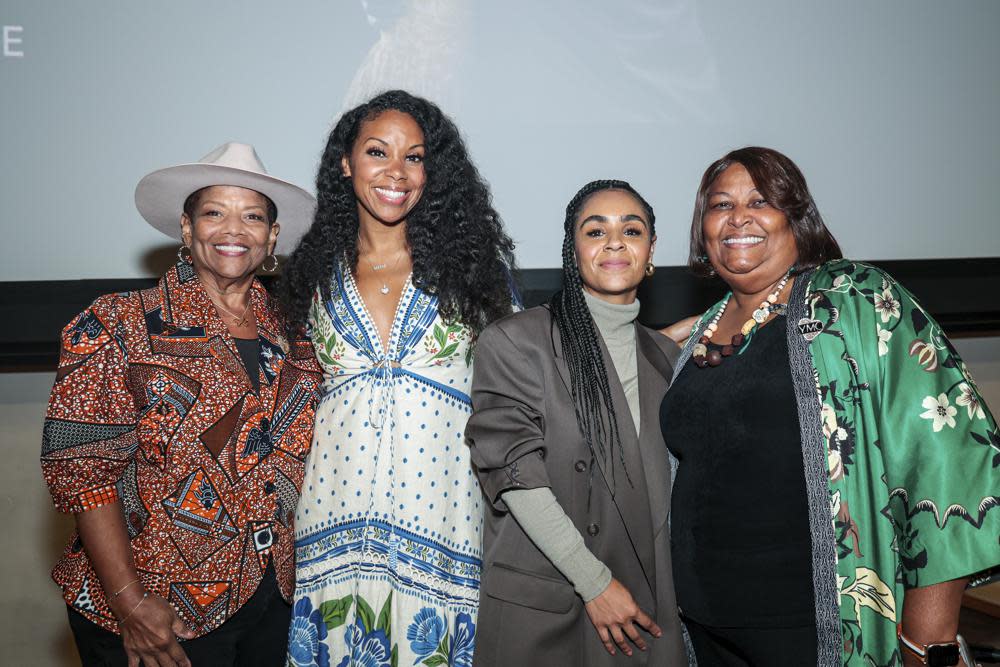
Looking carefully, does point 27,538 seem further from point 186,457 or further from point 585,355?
point 585,355

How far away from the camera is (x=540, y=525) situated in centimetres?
158

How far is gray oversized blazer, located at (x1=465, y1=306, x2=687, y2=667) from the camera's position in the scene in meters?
1.60

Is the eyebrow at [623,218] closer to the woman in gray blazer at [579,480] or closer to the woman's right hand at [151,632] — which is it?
the woman in gray blazer at [579,480]

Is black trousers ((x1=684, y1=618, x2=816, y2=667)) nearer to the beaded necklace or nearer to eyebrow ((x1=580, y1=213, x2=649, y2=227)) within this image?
the beaded necklace

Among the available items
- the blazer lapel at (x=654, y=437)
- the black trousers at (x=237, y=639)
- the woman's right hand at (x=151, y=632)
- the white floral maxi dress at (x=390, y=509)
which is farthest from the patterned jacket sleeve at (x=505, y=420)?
the woman's right hand at (x=151, y=632)

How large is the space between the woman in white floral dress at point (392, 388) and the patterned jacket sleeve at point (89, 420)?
425mm

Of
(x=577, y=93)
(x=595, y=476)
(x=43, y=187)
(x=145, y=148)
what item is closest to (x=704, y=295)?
(x=577, y=93)

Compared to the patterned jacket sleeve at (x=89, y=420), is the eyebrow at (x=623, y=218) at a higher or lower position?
higher

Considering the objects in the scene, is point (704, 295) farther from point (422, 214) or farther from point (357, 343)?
point (357, 343)

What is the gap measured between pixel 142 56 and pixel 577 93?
5.16 ft

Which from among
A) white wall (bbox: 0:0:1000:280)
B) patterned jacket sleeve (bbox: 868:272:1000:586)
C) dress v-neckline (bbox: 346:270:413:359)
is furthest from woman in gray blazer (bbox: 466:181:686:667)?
white wall (bbox: 0:0:1000:280)

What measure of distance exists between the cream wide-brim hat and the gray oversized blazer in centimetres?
75

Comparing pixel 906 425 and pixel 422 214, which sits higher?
pixel 422 214

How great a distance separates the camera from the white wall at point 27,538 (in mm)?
2883
